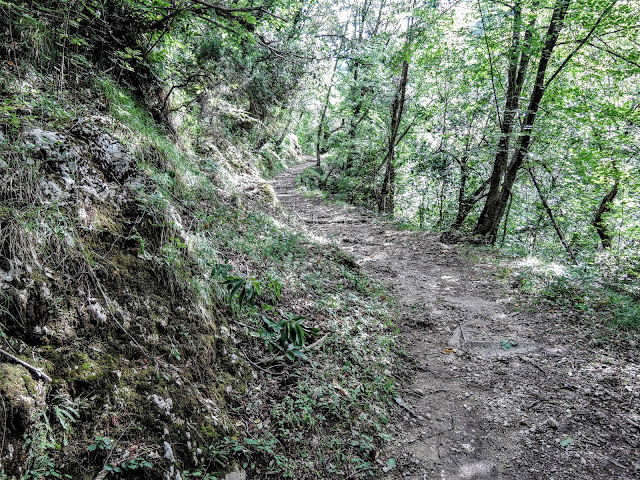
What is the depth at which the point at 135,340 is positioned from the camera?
2.65 meters

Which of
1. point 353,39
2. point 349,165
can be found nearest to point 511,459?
point 353,39

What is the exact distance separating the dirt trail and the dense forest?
0.21ft

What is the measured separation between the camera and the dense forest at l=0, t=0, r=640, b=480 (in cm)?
217

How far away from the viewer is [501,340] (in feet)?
17.7

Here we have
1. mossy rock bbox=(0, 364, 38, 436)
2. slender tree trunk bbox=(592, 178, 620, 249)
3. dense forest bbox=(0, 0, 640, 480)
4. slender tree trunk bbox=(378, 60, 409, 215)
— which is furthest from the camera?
slender tree trunk bbox=(378, 60, 409, 215)

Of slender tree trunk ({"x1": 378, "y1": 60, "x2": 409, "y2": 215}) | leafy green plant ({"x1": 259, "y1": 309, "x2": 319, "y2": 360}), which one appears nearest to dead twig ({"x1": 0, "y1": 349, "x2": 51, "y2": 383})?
leafy green plant ({"x1": 259, "y1": 309, "x2": 319, "y2": 360})

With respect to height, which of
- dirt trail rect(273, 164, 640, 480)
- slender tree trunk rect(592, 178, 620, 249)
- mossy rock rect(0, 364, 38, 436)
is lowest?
dirt trail rect(273, 164, 640, 480)

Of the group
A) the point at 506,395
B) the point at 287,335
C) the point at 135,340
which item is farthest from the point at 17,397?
the point at 506,395

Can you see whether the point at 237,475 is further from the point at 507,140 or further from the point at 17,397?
the point at 507,140

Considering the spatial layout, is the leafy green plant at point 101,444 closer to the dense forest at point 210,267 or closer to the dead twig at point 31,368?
the dense forest at point 210,267

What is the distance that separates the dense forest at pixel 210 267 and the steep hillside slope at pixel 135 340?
0.02 meters

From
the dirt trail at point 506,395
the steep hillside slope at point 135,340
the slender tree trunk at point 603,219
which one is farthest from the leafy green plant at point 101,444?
the slender tree trunk at point 603,219

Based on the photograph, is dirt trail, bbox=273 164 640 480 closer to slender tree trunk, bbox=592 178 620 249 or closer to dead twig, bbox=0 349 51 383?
dead twig, bbox=0 349 51 383

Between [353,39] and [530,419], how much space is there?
5922mm
